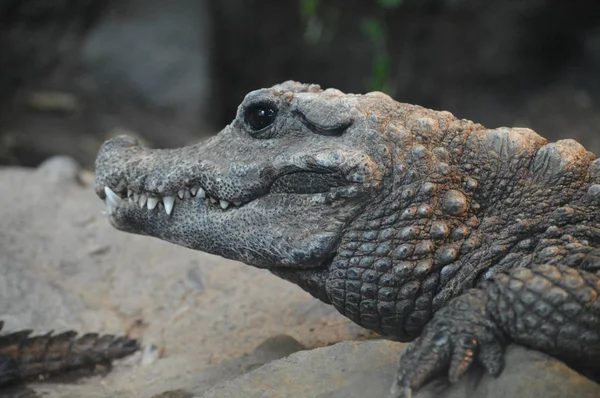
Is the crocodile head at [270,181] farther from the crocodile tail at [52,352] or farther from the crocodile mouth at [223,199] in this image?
the crocodile tail at [52,352]

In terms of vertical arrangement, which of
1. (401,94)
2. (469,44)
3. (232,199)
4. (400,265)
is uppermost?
(469,44)

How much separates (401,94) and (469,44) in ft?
3.52

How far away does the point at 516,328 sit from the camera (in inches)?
92.0

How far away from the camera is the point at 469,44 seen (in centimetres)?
854

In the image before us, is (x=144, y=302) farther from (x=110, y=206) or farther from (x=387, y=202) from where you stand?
(x=387, y=202)

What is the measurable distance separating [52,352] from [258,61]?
731cm

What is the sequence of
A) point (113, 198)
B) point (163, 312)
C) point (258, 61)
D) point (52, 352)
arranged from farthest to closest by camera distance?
point (258, 61) → point (163, 312) → point (52, 352) → point (113, 198)

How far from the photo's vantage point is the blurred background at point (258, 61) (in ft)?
26.1

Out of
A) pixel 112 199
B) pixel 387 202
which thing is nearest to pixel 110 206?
pixel 112 199

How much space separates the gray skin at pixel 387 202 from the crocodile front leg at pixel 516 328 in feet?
0.26

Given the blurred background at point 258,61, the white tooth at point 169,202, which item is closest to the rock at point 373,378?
the white tooth at point 169,202

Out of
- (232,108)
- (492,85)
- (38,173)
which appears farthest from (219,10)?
(38,173)

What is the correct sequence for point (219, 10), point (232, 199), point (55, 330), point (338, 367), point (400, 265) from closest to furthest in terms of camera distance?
point (338, 367)
point (400, 265)
point (232, 199)
point (55, 330)
point (219, 10)

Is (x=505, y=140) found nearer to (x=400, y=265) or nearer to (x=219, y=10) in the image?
(x=400, y=265)
